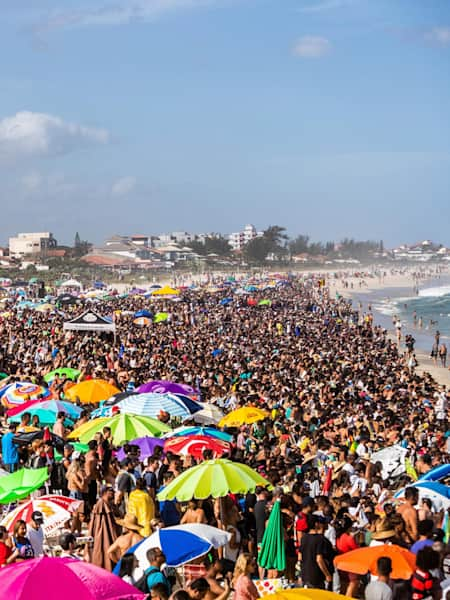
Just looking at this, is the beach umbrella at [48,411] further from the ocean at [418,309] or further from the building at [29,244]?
the building at [29,244]

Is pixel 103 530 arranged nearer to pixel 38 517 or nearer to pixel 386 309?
pixel 38 517

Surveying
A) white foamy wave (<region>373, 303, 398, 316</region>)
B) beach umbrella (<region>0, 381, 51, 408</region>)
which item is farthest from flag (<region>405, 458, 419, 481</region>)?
white foamy wave (<region>373, 303, 398, 316</region>)

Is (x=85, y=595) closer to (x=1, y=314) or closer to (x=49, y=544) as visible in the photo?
(x=49, y=544)

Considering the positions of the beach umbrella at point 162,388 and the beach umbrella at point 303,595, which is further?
the beach umbrella at point 162,388

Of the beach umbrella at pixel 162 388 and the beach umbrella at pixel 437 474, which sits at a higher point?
the beach umbrella at pixel 162 388

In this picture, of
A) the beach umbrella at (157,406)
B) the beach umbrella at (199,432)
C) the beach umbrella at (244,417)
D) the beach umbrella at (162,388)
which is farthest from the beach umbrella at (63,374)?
the beach umbrella at (199,432)

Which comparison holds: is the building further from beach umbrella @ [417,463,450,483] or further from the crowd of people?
beach umbrella @ [417,463,450,483]

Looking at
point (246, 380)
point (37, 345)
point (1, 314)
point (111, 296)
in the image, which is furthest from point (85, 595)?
point (111, 296)
